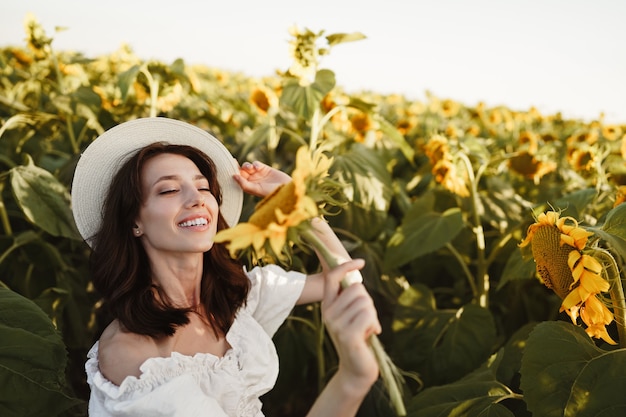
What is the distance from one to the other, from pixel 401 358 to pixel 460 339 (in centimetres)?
26

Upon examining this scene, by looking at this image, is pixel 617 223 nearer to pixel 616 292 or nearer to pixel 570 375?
pixel 616 292

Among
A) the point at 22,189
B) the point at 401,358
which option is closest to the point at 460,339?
the point at 401,358

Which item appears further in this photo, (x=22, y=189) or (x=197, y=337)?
(x=22, y=189)

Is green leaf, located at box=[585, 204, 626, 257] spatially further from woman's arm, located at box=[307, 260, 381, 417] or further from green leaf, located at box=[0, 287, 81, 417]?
green leaf, located at box=[0, 287, 81, 417]

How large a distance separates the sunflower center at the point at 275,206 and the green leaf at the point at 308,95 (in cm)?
144

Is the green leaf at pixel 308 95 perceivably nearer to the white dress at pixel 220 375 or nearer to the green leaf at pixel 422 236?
the green leaf at pixel 422 236

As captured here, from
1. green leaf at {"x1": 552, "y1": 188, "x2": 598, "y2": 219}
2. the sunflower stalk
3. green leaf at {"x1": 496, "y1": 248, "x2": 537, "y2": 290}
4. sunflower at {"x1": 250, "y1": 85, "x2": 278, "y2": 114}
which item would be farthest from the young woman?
sunflower at {"x1": 250, "y1": 85, "x2": 278, "y2": 114}

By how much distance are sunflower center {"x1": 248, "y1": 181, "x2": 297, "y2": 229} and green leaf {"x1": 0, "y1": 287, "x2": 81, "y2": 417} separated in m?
0.75

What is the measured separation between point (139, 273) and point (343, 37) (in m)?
1.27

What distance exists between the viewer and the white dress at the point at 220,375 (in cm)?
128

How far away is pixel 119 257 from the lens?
1546 millimetres

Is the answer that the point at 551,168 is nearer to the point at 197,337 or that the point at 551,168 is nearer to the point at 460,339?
the point at 460,339

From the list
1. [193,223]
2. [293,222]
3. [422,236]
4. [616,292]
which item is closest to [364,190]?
[422,236]

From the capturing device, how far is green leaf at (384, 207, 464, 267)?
2369mm
